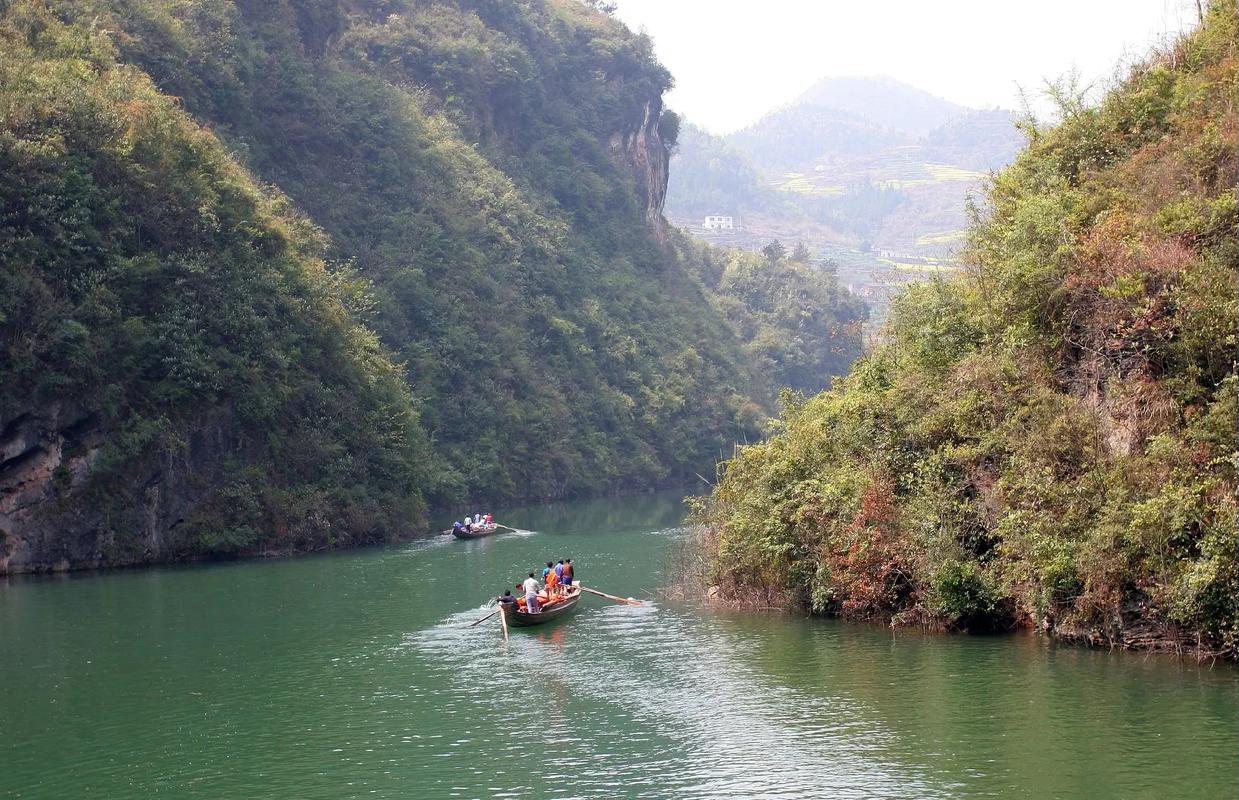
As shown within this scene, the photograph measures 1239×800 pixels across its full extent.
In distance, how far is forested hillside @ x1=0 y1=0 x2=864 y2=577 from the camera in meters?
42.1

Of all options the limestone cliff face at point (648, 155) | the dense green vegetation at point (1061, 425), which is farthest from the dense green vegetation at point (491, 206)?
the dense green vegetation at point (1061, 425)

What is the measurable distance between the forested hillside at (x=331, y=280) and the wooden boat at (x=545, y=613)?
18.9 meters

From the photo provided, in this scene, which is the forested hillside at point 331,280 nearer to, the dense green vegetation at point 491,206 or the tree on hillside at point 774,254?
the dense green vegetation at point 491,206

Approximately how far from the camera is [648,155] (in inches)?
4272

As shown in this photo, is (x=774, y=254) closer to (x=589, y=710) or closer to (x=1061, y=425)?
(x=1061, y=425)

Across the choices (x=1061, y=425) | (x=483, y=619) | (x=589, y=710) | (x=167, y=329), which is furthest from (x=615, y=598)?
(x=167, y=329)

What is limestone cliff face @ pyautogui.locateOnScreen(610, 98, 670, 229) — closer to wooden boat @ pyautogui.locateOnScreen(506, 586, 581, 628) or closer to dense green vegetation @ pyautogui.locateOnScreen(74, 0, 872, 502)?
dense green vegetation @ pyautogui.locateOnScreen(74, 0, 872, 502)

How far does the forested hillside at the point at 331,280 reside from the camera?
42.1m

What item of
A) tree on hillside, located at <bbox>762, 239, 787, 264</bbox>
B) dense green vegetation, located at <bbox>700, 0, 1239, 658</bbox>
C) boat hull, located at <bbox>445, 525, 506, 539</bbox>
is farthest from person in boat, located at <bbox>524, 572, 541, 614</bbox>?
tree on hillside, located at <bbox>762, 239, 787, 264</bbox>

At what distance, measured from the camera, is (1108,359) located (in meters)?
22.4

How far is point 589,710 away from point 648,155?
91.8 meters

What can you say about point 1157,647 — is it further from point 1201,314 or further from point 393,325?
point 393,325

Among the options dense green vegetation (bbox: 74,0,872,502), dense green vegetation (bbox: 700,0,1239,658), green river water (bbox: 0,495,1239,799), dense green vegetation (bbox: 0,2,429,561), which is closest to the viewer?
green river water (bbox: 0,495,1239,799)

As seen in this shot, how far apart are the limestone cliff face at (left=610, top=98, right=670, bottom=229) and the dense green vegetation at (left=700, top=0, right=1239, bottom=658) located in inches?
3073
